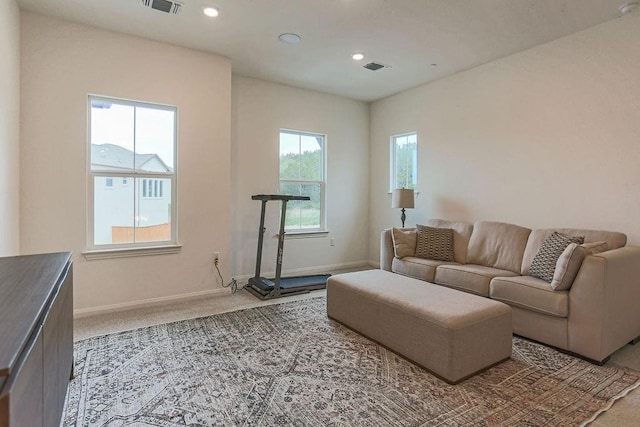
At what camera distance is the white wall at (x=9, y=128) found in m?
2.56

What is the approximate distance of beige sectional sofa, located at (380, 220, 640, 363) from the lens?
2418 mm

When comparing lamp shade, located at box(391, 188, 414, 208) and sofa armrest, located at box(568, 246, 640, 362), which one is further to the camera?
lamp shade, located at box(391, 188, 414, 208)

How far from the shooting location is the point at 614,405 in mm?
1938

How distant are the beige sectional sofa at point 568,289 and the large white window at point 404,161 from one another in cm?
182

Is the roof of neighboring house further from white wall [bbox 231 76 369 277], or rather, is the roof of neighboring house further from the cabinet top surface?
the cabinet top surface

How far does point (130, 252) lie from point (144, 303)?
569 mm

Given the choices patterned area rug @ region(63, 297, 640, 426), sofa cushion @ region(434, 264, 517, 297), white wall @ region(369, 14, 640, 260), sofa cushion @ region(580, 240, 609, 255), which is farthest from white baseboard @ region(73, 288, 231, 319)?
sofa cushion @ region(580, 240, 609, 255)

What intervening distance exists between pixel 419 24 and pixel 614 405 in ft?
10.7

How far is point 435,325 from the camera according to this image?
220 cm

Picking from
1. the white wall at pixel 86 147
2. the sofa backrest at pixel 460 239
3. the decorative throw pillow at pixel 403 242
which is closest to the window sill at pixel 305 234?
the white wall at pixel 86 147

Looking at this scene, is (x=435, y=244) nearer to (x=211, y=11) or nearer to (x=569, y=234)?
(x=569, y=234)

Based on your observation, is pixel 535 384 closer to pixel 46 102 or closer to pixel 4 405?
pixel 4 405

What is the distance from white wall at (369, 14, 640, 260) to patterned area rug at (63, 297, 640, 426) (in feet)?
5.32

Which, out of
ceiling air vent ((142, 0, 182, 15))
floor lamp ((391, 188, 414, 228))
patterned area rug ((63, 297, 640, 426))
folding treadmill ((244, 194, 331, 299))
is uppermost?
ceiling air vent ((142, 0, 182, 15))
